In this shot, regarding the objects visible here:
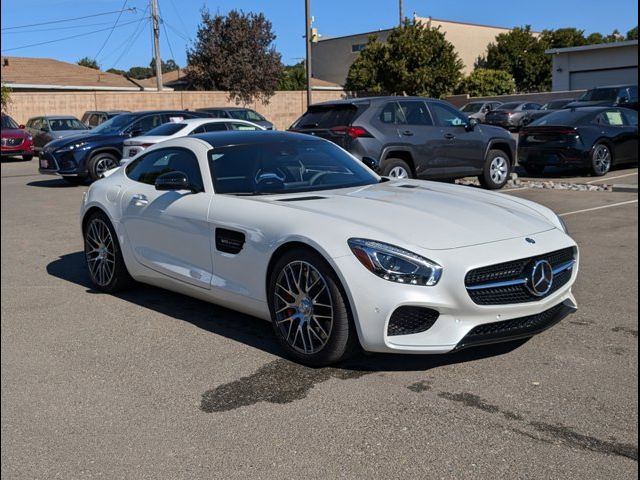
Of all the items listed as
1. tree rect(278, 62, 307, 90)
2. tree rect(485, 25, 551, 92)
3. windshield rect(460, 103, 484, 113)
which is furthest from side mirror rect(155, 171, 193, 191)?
tree rect(485, 25, 551, 92)

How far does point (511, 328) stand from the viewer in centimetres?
430

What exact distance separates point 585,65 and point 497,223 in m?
44.6

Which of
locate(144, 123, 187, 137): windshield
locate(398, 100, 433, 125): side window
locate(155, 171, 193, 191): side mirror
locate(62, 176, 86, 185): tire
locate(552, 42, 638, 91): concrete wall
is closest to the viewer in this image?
locate(155, 171, 193, 191): side mirror

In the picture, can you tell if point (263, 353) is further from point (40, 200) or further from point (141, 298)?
point (40, 200)

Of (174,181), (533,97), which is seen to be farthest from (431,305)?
(533,97)

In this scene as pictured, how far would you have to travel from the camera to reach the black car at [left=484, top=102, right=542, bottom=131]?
35.0 m

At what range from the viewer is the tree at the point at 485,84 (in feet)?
171

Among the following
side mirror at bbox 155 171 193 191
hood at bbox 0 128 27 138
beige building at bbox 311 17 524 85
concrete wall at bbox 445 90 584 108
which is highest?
beige building at bbox 311 17 524 85

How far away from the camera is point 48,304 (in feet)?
19.8

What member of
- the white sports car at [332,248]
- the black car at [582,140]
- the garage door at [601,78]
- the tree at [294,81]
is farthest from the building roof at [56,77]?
the white sports car at [332,248]

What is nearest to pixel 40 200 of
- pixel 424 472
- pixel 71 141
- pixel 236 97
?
pixel 71 141

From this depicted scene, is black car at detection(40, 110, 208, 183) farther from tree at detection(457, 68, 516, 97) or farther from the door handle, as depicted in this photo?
tree at detection(457, 68, 516, 97)

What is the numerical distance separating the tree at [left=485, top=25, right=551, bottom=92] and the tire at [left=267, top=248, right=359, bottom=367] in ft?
200

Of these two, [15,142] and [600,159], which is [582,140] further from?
[15,142]
